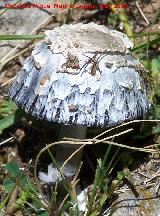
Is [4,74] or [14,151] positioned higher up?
[4,74]

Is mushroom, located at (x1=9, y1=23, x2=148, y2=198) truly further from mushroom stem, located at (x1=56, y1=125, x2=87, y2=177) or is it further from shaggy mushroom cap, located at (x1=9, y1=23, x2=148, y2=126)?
mushroom stem, located at (x1=56, y1=125, x2=87, y2=177)

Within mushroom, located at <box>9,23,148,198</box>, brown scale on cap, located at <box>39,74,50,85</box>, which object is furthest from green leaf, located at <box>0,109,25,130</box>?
brown scale on cap, located at <box>39,74,50,85</box>

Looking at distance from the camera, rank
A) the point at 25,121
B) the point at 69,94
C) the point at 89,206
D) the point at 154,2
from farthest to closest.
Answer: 1. the point at 154,2
2. the point at 25,121
3. the point at 89,206
4. the point at 69,94

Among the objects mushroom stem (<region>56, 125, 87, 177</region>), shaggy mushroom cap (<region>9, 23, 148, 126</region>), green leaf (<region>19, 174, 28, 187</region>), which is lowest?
green leaf (<region>19, 174, 28, 187</region>)

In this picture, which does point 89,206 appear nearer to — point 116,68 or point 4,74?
point 116,68

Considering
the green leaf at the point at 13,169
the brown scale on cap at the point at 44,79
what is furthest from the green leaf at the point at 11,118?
the brown scale on cap at the point at 44,79

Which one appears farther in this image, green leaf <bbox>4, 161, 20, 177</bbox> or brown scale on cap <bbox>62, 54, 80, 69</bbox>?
green leaf <bbox>4, 161, 20, 177</bbox>

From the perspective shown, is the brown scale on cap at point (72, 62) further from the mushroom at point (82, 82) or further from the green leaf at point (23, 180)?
the green leaf at point (23, 180)

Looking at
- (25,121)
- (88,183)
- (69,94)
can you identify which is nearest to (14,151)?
(25,121)
